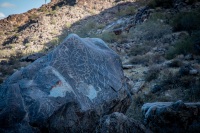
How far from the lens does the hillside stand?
4.64m

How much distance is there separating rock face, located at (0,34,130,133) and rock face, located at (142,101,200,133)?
74cm

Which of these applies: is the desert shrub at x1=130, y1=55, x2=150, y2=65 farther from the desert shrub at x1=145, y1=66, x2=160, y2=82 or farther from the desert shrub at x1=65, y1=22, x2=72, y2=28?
the desert shrub at x1=65, y1=22, x2=72, y2=28

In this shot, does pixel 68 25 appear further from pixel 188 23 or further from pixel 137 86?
pixel 137 86

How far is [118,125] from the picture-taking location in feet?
6.37

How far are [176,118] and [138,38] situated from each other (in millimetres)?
8373

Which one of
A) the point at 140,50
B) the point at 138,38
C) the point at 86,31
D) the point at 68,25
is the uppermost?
the point at 68,25

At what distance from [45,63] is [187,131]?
2.22 meters

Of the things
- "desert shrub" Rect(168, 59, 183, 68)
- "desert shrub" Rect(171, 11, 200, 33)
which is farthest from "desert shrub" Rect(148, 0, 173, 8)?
"desert shrub" Rect(168, 59, 183, 68)

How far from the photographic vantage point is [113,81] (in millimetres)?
3164

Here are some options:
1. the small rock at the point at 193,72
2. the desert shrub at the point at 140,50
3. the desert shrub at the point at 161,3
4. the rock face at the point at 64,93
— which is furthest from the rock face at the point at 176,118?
the desert shrub at the point at 161,3

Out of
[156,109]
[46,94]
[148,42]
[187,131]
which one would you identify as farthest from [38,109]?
[148,42]

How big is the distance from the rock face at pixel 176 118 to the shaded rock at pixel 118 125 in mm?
550

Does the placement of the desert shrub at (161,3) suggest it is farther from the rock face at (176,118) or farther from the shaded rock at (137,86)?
the rock face at (176,118)

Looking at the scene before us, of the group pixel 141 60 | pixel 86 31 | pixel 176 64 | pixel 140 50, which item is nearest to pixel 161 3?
pixel 86 31
